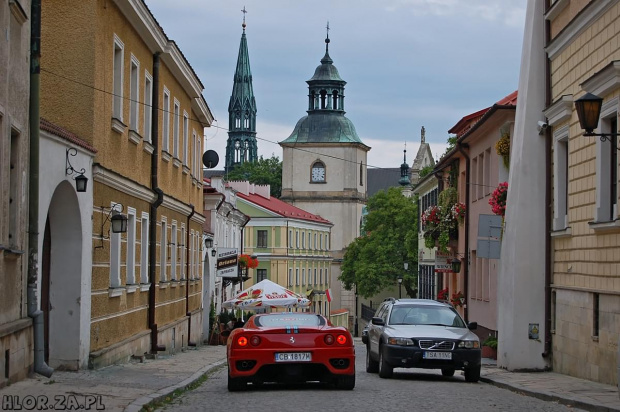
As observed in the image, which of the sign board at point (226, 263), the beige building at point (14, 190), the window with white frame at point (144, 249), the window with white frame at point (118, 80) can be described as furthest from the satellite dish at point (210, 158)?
the beige building at point (14, 190)

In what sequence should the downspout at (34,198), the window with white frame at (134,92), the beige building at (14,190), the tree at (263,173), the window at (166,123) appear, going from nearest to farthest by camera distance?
the beige building at (14,190) → the downspout at (34,198) → the window with white frame at (134,92) → the window at (166,123) → the tree at (263,173)

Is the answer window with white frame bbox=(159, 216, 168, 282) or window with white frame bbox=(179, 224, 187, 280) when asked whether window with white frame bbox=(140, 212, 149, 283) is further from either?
window with white frame bbox=(179, 224, 187, 280)

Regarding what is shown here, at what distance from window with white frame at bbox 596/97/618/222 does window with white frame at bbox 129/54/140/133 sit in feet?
32.6

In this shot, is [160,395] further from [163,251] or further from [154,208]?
[163,251]

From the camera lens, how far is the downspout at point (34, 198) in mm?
16422

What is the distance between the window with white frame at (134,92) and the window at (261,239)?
75.8 meters

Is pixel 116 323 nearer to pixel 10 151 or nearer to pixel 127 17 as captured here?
pixel 127 17

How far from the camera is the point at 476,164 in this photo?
122 ft

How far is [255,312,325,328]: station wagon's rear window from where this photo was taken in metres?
17.8

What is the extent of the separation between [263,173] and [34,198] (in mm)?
128353

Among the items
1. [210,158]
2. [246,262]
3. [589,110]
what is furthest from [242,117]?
[589,110]

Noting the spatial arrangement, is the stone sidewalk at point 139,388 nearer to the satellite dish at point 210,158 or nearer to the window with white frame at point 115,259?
the window with white frame at point 115,259

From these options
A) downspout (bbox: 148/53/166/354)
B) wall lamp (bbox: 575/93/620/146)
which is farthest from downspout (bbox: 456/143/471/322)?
wall lamp (bbox: 575/93/620/146)

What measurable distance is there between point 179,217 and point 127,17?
10843 millimetres
